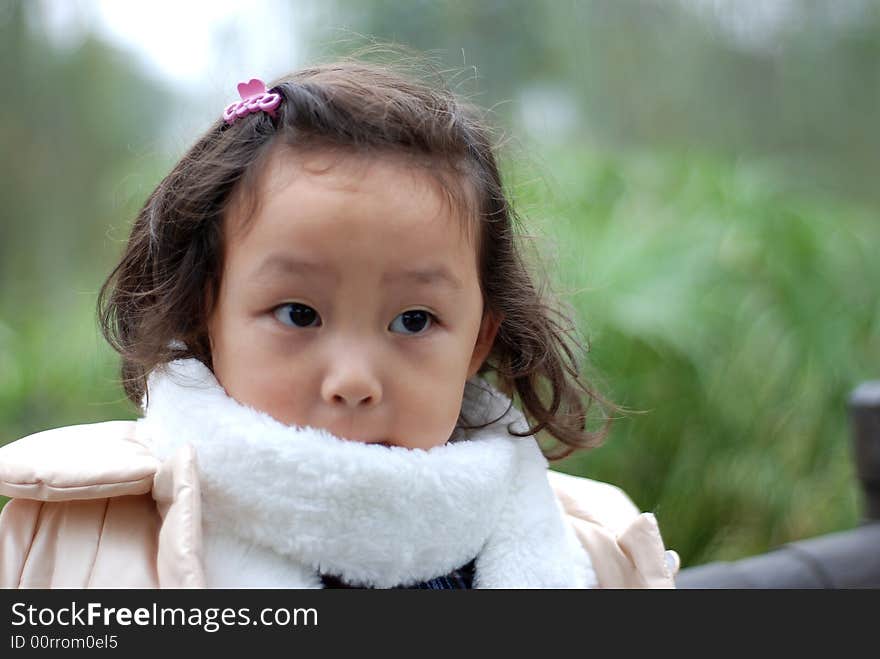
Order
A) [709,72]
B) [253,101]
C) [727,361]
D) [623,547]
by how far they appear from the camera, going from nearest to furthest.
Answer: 1. [253,101]
2. [623,547]
3. [727,361]
4. [709,72]

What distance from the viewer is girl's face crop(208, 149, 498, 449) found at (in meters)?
0.96

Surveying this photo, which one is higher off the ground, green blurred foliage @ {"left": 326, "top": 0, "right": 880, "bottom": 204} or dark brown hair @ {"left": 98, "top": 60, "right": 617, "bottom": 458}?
green blurred foliage @ {"left": 326, "top": 0, "right": 880, "bottom": 204}

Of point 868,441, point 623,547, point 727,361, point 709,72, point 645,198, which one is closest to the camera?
point 623,547

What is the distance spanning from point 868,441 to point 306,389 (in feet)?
4.45

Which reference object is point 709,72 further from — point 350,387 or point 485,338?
point 350,387

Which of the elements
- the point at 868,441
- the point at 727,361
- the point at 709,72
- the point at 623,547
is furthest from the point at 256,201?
the point at 709,72

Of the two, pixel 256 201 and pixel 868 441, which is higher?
pixel 256 201

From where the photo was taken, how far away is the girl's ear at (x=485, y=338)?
120 cm

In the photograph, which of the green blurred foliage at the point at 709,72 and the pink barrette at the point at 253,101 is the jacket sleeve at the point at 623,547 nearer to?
the pink barrette at the point at 253,101

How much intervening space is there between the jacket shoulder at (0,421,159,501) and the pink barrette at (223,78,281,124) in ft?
1.25

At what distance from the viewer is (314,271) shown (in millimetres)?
959

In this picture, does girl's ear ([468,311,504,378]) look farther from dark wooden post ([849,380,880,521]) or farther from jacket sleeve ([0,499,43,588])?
dark wooden post ([849,380,880,521])

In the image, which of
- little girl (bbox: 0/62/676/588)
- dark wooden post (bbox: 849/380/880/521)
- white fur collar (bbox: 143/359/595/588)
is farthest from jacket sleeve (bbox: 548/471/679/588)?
dark wooden post (bbox: 849/380/880/521)
